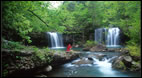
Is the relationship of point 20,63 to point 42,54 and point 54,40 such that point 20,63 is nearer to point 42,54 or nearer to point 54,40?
point 42,54

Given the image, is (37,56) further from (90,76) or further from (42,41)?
(42,41)

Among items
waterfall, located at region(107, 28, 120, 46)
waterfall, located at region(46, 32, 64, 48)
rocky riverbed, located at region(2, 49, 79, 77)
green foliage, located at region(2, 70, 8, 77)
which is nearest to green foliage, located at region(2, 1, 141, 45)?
rocky riverbed, located at region(2, 49, 79, 77)

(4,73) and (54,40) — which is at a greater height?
(54,40)

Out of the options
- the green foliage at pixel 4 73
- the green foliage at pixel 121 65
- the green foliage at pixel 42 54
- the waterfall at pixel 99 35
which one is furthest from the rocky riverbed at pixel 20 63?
the waterfall at pixel 99 35

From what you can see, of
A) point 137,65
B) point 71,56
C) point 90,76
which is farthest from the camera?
point 71,56

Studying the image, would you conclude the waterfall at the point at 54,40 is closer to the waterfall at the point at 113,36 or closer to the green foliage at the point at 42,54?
the waterfall at the point at 113,36

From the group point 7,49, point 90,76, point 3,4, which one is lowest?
point 90,76

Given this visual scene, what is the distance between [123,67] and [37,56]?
5656 mm

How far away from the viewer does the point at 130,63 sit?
736cm

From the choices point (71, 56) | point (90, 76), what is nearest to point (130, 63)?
point (90, 76)

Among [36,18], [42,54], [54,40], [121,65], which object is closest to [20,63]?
[42,54]

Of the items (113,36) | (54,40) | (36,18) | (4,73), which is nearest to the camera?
(4,73)

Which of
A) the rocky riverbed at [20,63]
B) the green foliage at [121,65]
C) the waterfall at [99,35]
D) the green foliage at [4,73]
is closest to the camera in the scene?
the green foliage at [4,73]

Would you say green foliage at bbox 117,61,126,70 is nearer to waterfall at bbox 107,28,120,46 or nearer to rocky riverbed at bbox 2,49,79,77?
rocky riverbed at bbox 2,49,79,77
